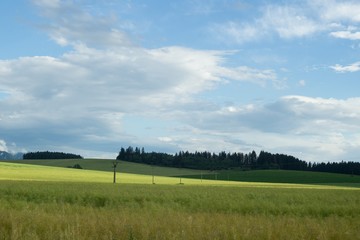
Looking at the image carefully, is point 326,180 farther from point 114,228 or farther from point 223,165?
point 114,228

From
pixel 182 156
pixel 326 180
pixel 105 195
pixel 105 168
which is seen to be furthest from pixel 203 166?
pixel 105 195

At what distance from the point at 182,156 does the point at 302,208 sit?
159 m

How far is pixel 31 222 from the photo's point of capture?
36.3ft

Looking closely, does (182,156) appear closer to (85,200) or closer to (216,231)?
(85,200)

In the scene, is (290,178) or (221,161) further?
(221,161)

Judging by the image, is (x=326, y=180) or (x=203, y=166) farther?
(x=203, y=166)

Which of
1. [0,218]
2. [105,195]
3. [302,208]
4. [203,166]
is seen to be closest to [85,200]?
[105,195]

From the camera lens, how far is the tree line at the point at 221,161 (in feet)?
574

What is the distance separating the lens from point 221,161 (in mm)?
188875

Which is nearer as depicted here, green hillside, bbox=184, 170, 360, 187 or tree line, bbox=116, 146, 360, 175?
green hillside, bbox=184, 170, 360, 187

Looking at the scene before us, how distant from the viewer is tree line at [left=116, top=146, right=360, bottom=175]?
574 feet

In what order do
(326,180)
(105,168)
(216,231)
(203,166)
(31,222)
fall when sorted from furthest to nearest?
(203,166), (105,168), (326,180), (31,222), (216,231)

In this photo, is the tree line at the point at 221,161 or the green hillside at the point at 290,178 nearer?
the green hillside at the point at 290,178

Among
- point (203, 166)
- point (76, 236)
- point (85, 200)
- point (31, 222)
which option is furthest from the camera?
point (203, 166)
